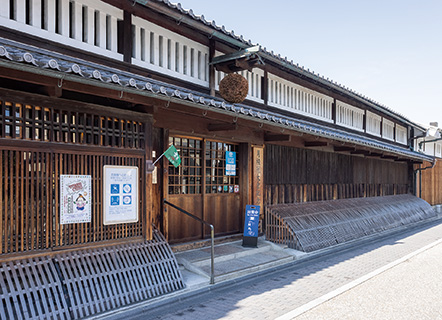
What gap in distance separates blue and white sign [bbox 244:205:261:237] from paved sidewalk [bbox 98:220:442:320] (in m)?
1.31

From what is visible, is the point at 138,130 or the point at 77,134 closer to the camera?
the point at 77,134

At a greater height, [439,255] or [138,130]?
[138,130]

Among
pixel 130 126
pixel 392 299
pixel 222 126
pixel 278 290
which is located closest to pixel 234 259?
pixel 278 290

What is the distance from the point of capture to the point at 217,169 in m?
10.2

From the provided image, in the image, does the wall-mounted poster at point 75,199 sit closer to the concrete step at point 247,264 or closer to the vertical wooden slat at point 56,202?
the vertical wooden slat at point 56,202

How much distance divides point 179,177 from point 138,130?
7.95ft

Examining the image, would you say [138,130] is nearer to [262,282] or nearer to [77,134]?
[77,134]

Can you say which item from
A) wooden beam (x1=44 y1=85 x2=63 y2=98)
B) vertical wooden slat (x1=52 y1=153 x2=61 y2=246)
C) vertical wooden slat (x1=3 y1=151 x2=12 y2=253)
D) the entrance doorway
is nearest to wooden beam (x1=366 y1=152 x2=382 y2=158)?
the entrance doorway

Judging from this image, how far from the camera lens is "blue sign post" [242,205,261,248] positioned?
977cm

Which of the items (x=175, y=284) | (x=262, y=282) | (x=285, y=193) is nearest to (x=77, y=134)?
(x=175, y=284)

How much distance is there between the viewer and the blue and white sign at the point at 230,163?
10422 mm

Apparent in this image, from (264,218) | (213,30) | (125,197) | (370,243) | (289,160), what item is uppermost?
(213,30)

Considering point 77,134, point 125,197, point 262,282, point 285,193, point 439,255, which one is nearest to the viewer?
point 77,134

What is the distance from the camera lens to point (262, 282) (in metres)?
7.80
